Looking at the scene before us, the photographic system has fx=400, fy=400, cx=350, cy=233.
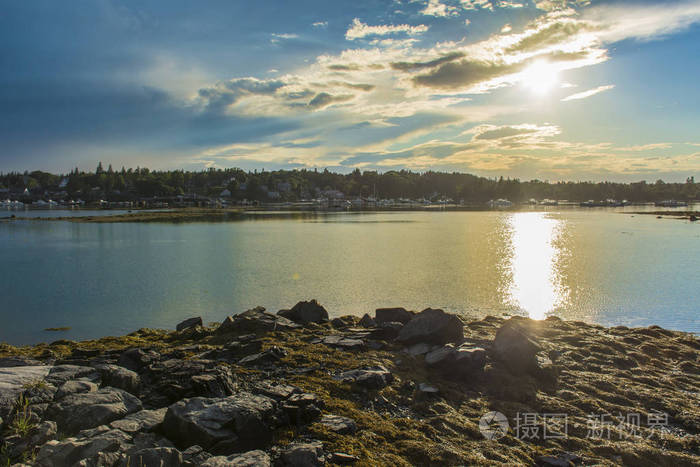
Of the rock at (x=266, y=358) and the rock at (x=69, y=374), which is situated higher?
the rock at (x=69, y=374)

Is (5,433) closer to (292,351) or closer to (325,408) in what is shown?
(325,408)

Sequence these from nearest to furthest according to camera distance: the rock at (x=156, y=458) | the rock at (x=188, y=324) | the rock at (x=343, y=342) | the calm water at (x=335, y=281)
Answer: the rock at (x=156, y=458), the rock at (x=343, y=342), the rock at (x=188, y=324), the calm water at (x=335, y=281)

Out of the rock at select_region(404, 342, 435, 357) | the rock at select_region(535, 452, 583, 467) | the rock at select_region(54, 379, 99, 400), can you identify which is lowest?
the rock at select_region(535, 452, 583, 467)

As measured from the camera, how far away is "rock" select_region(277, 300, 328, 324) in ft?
49.2

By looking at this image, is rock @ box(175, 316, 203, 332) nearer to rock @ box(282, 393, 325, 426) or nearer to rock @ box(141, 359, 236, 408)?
rock @ box(141, 359, 236, 408)

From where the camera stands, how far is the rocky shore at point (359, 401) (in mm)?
5906

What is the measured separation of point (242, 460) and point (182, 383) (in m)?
2.65

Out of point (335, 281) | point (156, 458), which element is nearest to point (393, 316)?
point (156, 458)

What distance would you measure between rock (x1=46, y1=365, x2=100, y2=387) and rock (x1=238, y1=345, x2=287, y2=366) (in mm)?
3060

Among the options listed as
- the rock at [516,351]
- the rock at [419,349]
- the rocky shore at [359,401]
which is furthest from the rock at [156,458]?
the rock at [516,351]

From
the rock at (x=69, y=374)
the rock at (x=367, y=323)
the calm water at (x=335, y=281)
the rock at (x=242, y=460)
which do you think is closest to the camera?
the rock at (x=242, y=460)

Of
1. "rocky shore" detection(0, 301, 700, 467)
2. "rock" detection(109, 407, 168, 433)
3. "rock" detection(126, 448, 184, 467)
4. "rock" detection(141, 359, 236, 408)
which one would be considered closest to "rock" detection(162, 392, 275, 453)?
"rocky shore" detection(0, 301, 700, 467)

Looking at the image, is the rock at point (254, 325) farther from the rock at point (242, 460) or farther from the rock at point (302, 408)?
the rock at point (242, 460)

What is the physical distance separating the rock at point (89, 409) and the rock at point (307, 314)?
8.40m
